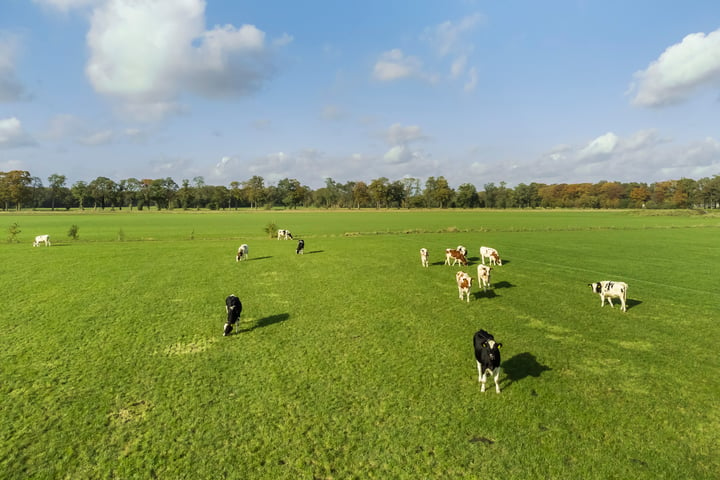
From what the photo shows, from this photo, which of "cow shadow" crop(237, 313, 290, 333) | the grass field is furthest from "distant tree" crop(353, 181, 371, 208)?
"cow shadow" crop(237, 313, 290, 333)

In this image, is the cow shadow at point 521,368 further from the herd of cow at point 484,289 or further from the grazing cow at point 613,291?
the grazing cow at point 613,291

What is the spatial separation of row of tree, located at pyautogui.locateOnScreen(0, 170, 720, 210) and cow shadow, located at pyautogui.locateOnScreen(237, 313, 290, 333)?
15290 cm

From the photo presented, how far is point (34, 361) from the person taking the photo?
8969 mm

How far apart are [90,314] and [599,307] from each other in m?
19.6

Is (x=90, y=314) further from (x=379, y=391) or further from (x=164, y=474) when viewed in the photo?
(x=379, y=391)

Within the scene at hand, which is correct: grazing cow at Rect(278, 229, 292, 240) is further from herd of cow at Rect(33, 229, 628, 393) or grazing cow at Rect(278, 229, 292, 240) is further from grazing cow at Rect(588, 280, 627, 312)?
grazing cow at Rect(588, 280, 627, 312)

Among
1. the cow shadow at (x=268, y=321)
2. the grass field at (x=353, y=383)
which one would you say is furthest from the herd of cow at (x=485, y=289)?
the cow shadow at (x=268, y=321)

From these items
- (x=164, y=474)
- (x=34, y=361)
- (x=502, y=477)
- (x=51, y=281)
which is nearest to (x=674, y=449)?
(x=502, y=477)

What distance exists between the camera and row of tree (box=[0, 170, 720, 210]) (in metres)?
150

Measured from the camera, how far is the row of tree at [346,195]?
490 ft

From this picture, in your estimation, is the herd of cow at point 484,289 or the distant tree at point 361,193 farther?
the distant tree at point 361,193

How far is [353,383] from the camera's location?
798 centimetres

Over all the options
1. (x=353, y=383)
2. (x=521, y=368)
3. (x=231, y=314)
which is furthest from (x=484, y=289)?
(x=231, y=314)

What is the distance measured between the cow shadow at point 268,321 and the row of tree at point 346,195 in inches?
6020
